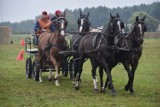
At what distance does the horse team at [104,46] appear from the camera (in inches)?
463

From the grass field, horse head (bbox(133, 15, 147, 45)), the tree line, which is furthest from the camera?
the tree line

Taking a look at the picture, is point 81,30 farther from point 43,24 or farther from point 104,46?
point 43,24

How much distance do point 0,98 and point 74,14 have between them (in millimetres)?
54594

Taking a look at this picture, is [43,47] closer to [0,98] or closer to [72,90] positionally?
[72,90]

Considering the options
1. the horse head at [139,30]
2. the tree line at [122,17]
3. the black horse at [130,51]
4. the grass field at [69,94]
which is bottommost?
the grass field at [69,94]

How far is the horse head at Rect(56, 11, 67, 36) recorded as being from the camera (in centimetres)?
1377

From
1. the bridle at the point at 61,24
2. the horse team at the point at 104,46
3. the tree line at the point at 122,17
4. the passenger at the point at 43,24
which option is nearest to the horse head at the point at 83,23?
the horse team at the point at 104,46

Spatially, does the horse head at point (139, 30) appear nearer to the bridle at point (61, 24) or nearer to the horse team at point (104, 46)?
the horse team at point (104, 46)

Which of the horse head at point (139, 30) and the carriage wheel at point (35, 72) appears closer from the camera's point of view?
the horse head at point (139, 30)

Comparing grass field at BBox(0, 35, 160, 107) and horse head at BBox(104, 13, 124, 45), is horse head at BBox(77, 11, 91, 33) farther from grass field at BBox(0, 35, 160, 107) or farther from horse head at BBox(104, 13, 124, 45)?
grass field at BBox(0, 35, 160, 107)

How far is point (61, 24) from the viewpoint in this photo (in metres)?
13.8

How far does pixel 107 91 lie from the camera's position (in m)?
12.8

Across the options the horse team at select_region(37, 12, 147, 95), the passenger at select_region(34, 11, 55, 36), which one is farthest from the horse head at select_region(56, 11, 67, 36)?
the passenger at select_region(34, 11, 55, 36)

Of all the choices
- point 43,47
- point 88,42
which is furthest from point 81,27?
point 43,47
